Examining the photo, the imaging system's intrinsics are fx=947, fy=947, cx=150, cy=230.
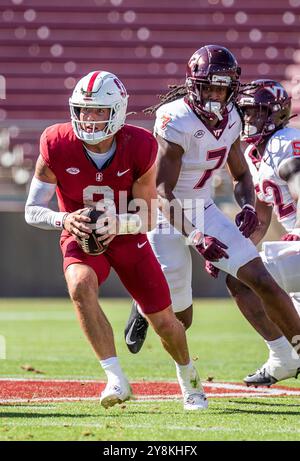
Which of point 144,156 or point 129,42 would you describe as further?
point 129,42

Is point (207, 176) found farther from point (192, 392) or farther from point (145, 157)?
point (192, 392)

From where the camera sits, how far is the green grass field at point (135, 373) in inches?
151

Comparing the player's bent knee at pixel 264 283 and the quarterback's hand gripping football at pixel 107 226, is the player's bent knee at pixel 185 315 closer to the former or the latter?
the player's bent knee at pixel 264 283

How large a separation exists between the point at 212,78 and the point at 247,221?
2.59 ft

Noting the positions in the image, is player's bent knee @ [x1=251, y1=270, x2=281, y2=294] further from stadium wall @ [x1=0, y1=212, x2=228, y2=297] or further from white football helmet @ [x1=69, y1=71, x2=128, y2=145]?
stadium wall @ [x1=0, y1=212, x2=228, y2=297]

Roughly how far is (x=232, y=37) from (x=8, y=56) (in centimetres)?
338

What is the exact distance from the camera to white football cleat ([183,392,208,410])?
4.61 meters

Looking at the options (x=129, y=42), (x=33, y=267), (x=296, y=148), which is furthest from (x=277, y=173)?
(x=129, y=42)

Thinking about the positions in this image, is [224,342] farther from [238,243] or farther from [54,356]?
[238,243]

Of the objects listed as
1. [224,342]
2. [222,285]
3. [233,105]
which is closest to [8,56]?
[222,285]

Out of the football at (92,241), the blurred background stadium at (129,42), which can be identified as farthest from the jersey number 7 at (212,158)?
the blurred background stadium at (129,42)

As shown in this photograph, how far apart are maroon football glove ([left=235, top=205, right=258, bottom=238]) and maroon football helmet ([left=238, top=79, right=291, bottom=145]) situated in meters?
0.55

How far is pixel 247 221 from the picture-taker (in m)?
5.13

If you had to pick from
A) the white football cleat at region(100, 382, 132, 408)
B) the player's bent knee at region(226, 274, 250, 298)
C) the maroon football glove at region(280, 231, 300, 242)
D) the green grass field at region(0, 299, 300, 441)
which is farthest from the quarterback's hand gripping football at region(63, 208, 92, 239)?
the maroon football glove at region(280, 231, 300, 242)
